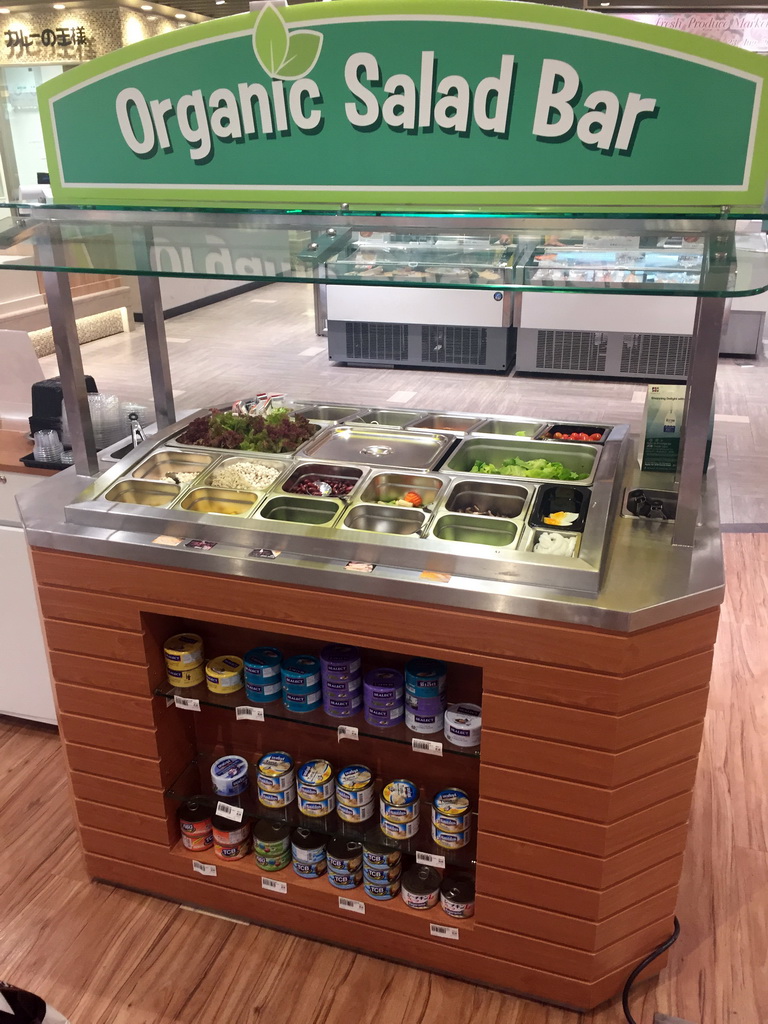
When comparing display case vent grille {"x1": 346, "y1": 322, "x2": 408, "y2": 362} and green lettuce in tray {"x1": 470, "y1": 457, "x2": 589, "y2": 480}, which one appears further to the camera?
display case vent grille {"x1": 346, "y1": 322, "x2": 408, "y2": 362}

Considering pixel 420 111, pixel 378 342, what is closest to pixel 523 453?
pixel 420 111

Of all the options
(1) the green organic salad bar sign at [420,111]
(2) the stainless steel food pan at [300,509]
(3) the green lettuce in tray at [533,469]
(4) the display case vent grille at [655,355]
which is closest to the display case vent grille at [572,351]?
(4) the display case vent grille at [655,355]

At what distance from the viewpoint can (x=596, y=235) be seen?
2033 millimetres

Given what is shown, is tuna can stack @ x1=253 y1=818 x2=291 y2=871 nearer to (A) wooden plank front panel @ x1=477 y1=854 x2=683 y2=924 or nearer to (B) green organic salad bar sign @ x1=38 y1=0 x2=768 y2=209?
(A) wooden plank front panel @ x1=477 y1=854 x2=683 y2=924

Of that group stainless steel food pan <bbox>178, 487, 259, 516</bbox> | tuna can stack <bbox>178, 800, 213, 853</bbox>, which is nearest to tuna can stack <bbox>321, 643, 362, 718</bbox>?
stainless steel food pan <bbox>178, 487, 259, 516</bbox>

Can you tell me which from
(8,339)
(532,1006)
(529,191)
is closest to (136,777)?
(532,1006)

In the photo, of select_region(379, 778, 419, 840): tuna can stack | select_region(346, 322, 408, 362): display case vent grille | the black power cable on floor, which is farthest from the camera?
select_region(346, 322, 408, 362): display case vent grille

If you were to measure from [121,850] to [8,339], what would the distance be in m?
3.21

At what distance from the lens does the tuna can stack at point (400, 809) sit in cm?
223

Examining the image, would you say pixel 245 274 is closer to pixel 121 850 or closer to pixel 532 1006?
pixel 121 850

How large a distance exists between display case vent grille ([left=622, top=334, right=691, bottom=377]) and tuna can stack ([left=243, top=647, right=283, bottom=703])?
5.94 m

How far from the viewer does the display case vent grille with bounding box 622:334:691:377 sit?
7359mm

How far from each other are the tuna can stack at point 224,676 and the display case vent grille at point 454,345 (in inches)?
229

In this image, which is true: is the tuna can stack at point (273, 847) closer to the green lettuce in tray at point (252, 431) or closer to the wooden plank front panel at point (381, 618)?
the wooden plank front panel at point (381, 618)
